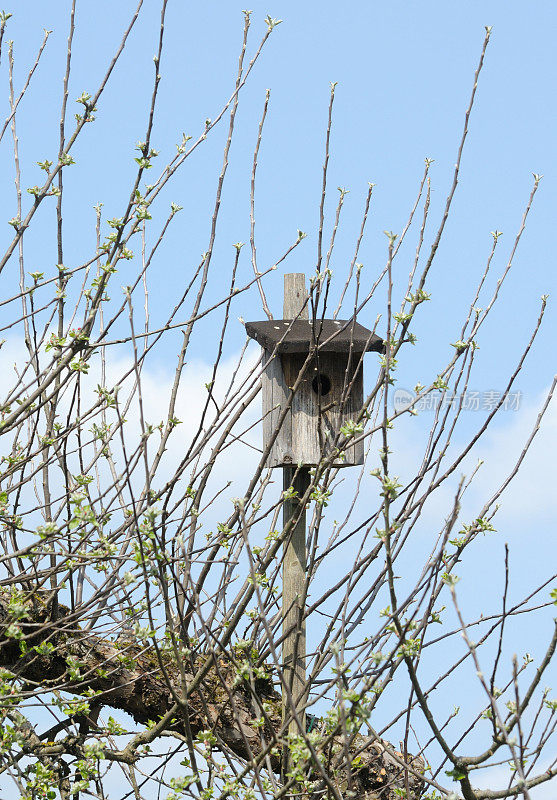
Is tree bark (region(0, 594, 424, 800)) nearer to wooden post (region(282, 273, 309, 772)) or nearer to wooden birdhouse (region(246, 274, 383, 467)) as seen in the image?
wooden post (region(282, 273, 309, 772))

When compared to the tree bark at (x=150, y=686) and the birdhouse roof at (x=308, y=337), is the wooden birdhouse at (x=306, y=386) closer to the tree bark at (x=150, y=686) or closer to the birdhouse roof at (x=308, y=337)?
the birdhouse roof at (x=308, y=337)

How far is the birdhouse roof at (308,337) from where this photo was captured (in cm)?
366

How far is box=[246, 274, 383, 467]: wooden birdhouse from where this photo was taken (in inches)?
145

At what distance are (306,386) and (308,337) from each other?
24 cm

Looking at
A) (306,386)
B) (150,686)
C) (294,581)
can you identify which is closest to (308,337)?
(306,386)

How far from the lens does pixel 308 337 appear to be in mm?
3682

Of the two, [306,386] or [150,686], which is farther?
[306,386]

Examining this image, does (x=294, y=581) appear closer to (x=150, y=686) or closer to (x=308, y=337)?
(x=150, y=686)

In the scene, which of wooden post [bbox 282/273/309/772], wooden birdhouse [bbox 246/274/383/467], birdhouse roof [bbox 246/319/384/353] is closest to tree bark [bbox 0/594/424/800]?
wooden post [bbox 282/273/309/772]

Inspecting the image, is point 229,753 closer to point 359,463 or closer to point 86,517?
point 86,517

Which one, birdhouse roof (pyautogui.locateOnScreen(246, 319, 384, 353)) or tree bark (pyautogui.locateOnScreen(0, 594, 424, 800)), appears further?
birdhouse roof (pyautogui.locateOnScreen(246, 319, 384, 353))

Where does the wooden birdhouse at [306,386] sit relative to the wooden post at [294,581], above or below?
above

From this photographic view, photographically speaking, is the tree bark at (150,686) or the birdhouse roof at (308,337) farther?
the birdhouse roof at (308,337)

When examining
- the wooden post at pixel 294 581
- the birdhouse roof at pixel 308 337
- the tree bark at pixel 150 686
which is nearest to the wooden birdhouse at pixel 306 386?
the birdhouse roof at pixel 308 337
